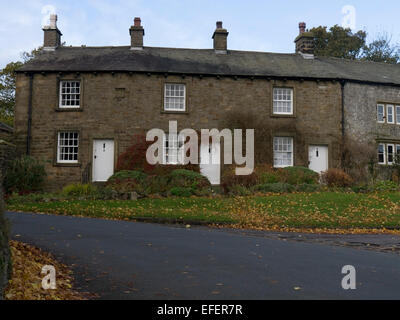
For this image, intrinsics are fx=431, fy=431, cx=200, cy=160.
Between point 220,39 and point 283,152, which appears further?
point 220,39

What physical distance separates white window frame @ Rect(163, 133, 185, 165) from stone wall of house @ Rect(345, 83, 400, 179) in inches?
Answer: 363

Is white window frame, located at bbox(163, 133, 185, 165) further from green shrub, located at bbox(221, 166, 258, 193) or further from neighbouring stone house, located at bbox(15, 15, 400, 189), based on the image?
green shrub, located at bbox(221, 166, 258, 193)

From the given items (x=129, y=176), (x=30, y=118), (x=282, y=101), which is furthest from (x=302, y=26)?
(x=30, y=118)

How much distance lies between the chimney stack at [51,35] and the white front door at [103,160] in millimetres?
7103

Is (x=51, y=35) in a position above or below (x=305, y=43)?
below

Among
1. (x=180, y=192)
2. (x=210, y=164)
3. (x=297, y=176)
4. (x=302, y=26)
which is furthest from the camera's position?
(x=302, y=26)

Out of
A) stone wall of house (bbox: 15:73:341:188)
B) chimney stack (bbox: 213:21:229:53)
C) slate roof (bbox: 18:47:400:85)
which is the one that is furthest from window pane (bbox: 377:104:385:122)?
chimney stack (bbox: 213:21:229:53)

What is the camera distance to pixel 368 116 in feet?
80.7

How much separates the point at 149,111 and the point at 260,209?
1044 centimetres

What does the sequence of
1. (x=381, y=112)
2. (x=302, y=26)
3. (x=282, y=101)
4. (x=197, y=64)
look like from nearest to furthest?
(x=282, y=101), (x=197, y=64), (x=381, y=112), (x=302, y=26)

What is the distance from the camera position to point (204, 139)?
75.2ft

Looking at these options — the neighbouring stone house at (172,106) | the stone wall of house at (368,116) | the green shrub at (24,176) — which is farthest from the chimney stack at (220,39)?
the green shrub at (24,176)

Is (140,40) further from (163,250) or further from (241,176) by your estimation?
(163,250)

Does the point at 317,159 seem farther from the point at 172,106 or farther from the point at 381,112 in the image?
the point at 172,106
